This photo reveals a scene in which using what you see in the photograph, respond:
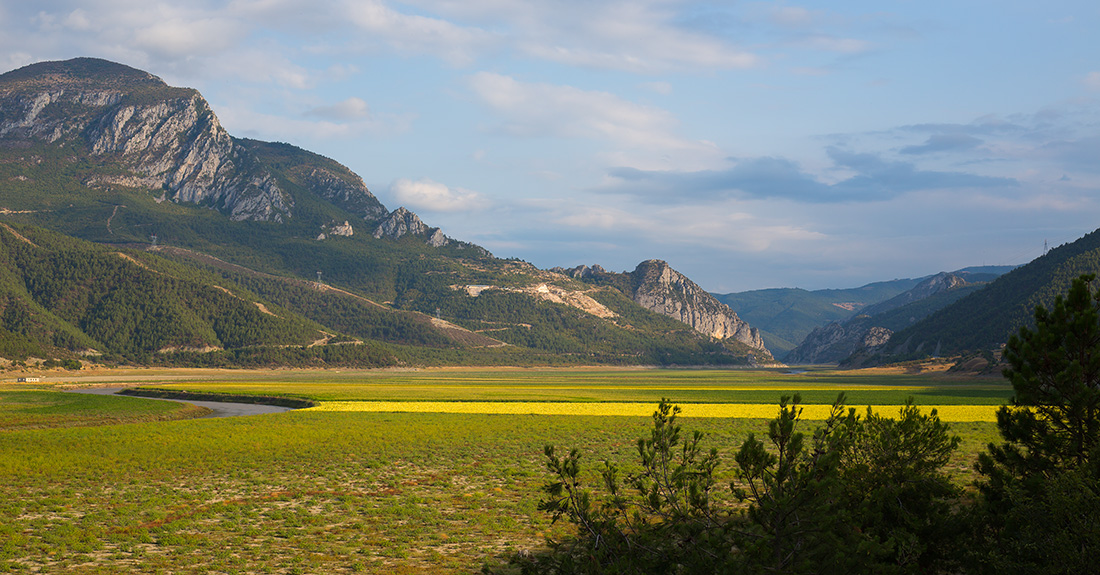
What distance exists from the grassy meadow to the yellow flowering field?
14.9 feet

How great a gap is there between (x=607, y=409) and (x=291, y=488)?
42111mm

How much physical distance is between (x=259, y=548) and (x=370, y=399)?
207 feet

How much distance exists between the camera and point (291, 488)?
28.6m

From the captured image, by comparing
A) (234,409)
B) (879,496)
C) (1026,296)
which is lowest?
(234,409)

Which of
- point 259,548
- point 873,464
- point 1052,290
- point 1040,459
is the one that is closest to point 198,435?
point 259,548

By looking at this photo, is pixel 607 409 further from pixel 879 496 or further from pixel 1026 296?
pixel 1026 296

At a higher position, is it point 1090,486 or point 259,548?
point 1090,486

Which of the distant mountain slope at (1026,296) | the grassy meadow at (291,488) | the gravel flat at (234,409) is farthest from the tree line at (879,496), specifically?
the distant mountain slope at (1026,296)

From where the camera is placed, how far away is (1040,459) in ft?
44.3

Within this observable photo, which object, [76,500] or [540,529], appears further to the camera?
[76,500]

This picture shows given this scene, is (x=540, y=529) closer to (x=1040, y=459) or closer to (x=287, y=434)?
(x=1040, y=459)

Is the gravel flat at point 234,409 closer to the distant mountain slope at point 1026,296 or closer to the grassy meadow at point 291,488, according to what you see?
the grassy meadow at point 291,488

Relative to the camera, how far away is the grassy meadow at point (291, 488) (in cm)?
1888

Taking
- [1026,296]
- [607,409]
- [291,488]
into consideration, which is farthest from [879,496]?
[1026,296]
